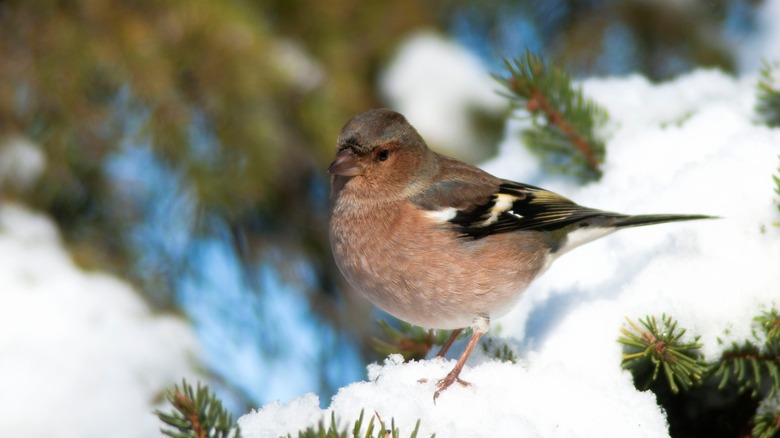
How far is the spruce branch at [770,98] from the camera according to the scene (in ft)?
9.18

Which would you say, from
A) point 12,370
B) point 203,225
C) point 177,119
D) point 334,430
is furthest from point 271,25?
point 334,430

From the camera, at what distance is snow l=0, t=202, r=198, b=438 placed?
286cm

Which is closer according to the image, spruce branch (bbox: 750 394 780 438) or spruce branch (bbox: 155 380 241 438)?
spruce branch (bbox: 155 380 241 438)

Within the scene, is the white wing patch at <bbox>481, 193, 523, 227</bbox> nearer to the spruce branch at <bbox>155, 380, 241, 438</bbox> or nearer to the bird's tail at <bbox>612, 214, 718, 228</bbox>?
the bird's tail at <bbox>612, 214, 718, 228</bbox>

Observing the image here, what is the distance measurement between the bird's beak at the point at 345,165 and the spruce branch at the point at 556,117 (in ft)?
2.02

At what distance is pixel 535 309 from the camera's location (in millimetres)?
2662

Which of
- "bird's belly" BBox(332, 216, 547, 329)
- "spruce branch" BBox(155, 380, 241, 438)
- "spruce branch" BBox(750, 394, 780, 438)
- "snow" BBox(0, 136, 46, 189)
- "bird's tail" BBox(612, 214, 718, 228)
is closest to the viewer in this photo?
"spruce branch" BBox(155, 380, 241, 438)

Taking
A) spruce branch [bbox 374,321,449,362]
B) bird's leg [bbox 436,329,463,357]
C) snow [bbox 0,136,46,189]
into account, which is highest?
snow [bbox 0,136,46,189]

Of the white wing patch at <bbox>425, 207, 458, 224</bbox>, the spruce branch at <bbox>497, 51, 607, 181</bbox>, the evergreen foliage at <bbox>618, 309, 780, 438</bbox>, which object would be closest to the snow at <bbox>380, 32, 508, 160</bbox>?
the spruce branch at <bbox>497, 51, 607, 181</bbox>

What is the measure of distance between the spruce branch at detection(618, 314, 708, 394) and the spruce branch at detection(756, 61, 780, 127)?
1.12m

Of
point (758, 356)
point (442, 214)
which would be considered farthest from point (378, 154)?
point (758, 356)

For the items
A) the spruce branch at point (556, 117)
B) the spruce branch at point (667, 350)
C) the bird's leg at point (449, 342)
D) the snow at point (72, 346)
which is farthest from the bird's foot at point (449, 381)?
the snow at point (72, 346)

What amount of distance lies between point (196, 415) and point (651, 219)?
164 cm

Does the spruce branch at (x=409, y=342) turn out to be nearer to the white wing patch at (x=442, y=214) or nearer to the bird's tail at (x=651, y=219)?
the white wing patch at (x=442, y=214)
